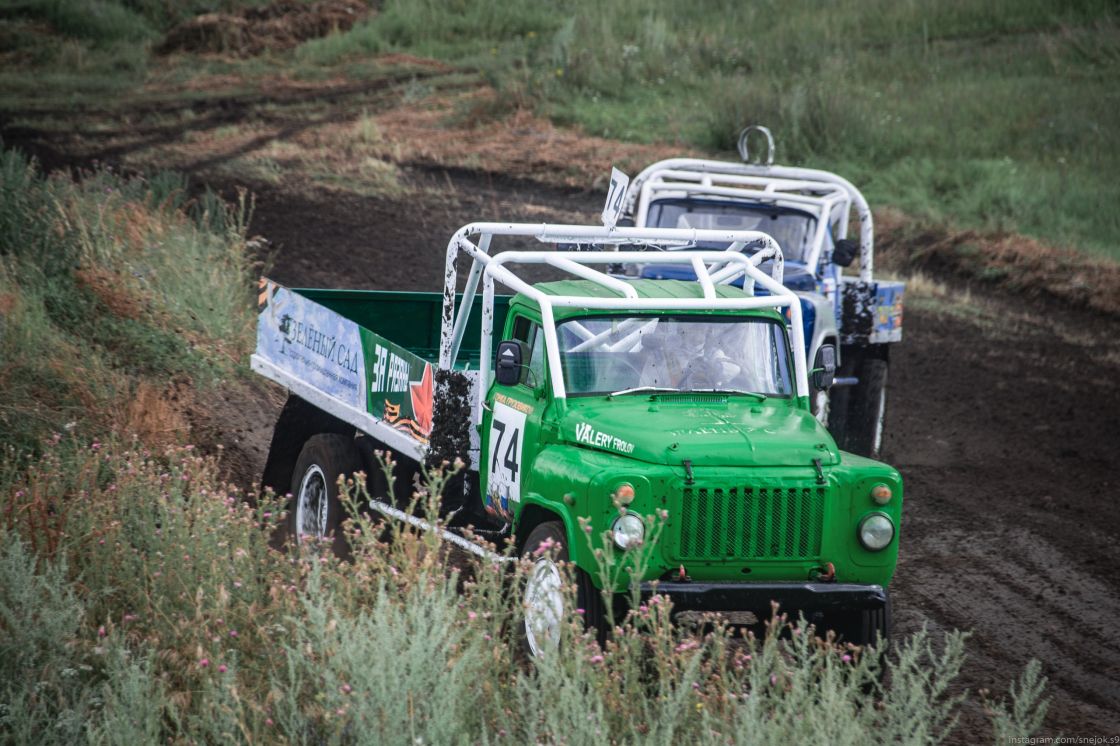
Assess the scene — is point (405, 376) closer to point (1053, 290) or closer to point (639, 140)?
point (1053, 290)

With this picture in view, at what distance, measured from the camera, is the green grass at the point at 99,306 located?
9.60m

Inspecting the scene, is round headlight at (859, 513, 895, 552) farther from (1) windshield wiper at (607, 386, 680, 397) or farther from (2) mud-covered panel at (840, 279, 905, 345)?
(2) mud-covered panel at (840, 279, 905, 345)

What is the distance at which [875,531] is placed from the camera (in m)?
6.39

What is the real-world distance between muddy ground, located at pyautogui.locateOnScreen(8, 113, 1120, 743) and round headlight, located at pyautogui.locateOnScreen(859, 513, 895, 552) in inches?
32.8

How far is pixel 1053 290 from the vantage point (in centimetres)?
1781

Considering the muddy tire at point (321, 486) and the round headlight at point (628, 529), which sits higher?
the round headlight at point (628, 529)

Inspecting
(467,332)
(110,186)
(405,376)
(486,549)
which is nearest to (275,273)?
(110,186)

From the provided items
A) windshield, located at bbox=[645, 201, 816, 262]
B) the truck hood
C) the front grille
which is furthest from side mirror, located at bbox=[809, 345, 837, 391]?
windshield, located at bbox=[645, 201, 816, 262]

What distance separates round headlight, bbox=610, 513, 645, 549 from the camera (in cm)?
596

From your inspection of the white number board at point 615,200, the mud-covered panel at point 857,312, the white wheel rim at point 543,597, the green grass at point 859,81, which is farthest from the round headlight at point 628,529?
the green grass at point 859,81

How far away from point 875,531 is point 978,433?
6603 millimetres

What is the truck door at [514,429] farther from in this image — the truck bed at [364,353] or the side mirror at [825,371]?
the side mirror at [825,371]

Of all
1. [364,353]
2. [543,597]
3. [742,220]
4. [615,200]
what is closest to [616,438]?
[543,597]

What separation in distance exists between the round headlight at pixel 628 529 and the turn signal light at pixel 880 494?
1.13 metres
